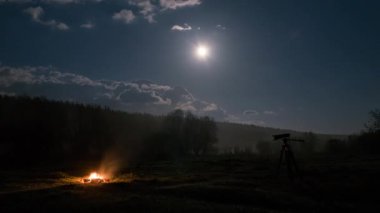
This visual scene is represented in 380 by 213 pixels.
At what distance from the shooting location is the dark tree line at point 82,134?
89.7 m

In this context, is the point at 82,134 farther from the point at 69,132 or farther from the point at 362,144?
the point at 362,144

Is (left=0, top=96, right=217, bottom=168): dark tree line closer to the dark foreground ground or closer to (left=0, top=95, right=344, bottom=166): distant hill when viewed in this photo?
(left=0, top=95, right=344, bottom=166): distant hill

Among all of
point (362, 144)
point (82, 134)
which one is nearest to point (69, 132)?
point (82, 134)

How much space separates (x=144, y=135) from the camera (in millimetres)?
121188

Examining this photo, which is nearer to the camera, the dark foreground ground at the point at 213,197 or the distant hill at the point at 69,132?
the dark foreground ground at the point at 213,197

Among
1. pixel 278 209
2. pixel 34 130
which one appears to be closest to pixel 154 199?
pixel 278 209

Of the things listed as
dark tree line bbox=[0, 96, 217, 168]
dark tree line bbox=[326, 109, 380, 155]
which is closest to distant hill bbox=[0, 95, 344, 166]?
dark tree line bbox=[0, 96, 217, 168]

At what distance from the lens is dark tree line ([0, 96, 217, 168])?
89.7m

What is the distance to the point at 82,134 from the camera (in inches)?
Result: 4181

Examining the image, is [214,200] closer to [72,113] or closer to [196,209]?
[196,209]

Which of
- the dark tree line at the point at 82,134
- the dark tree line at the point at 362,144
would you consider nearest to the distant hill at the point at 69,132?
the dark tree line at the point at 82,134

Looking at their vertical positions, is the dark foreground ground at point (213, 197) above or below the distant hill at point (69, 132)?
below

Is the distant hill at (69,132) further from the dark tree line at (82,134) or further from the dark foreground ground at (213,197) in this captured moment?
the dark foreground ground at (213,197)

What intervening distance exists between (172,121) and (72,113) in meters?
39.6
